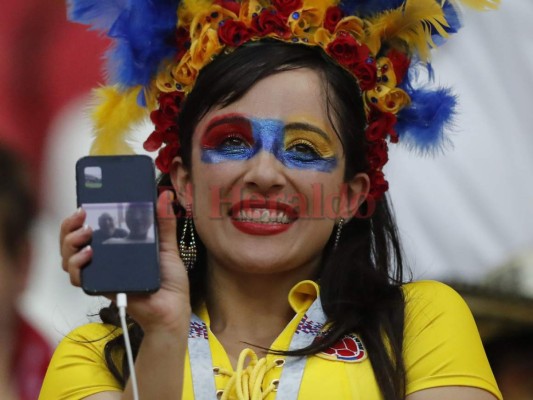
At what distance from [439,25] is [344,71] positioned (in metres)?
0.32

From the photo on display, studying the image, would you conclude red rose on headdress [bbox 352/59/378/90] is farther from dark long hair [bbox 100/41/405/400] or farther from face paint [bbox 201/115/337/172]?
face paint [bbox 201/115/337/172]

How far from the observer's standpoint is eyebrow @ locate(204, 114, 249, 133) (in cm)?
281

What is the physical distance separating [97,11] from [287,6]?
551 mm

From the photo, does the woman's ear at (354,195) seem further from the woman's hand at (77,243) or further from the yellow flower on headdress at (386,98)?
the woman's hand at (77,243)

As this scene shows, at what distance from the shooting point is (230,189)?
2.75m

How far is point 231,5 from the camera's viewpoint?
3.01 metres

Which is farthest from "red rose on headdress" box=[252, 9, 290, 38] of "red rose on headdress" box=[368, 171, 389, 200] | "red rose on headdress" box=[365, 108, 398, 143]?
"red rose on headdress" box=[368, 171, 389, 200]

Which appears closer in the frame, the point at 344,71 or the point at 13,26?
the point at 344,71

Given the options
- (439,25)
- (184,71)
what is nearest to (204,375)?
(184,71)

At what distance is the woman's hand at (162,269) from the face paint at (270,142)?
0.63m

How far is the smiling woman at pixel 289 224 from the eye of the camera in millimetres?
2596

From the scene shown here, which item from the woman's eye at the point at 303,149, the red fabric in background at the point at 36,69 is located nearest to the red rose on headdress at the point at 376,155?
the woman's eye at the point at 303,149

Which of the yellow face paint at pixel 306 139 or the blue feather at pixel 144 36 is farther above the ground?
the blue feather at pixel 144 36

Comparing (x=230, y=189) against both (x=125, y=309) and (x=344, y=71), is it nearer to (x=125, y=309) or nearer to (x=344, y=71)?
(x=344, y=71)
